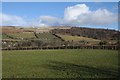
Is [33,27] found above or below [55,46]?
above

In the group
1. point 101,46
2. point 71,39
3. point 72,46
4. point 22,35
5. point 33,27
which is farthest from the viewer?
point 33,27

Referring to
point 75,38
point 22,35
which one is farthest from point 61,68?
point 22,35

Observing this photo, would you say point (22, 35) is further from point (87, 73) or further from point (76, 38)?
A: point (87, 73)

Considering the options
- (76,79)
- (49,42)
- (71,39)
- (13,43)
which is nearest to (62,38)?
(71,39)

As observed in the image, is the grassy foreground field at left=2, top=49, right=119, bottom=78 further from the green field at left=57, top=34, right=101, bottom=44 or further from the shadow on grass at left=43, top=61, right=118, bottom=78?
the green field at left=57, top=34, right=101, bottom=44

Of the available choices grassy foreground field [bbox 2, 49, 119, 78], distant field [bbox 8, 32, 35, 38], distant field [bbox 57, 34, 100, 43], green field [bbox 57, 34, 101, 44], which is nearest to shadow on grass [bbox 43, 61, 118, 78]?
grassy foreground field [bbox 2, 49, 119, 78]

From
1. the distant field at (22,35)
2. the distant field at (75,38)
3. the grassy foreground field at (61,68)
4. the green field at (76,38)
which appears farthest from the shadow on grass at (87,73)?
the distant field at (22,35)

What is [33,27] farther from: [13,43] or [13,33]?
[13,43]

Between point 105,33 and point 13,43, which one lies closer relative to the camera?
point 13,43

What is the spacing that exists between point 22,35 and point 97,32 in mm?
23066

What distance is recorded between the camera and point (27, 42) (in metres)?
69.9

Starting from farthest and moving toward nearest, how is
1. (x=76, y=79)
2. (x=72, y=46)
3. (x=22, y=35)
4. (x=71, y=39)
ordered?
(x=22, y=35) < (x=71, y=39) < (x=72, y=46) < (x=76, y=79)

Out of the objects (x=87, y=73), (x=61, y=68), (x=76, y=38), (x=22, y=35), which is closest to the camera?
(x=87, y=73)

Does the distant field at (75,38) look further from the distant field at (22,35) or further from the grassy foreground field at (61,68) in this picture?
the grassy foreground field at (61,68)
